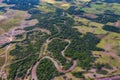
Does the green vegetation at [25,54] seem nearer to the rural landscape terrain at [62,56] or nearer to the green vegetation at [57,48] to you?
the rural landscape terrain at [62,56]

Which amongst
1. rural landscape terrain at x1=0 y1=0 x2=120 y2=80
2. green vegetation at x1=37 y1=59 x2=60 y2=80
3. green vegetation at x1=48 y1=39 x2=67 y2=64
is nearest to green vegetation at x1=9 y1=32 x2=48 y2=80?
rural landscape terrain at x1=0 y1=0 x2=120 y2=80

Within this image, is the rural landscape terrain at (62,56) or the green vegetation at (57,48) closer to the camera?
the rural landscape terrain at (62,56)

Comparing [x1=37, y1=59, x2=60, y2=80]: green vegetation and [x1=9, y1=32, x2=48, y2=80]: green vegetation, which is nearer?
[x1=37, y1=59, x2=60, y2=80]: green vegetation

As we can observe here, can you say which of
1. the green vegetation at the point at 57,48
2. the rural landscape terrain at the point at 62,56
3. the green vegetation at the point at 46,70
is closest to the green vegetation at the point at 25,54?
the rural landscape terrain at the point at 62,56

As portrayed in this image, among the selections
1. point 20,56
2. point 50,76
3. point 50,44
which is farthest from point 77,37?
point 50,76

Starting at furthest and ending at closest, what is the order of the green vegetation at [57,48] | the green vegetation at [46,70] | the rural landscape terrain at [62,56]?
1. the green vegetation at [57,48]
2. the rural landscape terrain at [62,56]
3. the green vegetation at [46,70]

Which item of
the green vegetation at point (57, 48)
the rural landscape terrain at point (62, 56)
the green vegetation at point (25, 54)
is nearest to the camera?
the rural landscape terrain at point (62, 56)

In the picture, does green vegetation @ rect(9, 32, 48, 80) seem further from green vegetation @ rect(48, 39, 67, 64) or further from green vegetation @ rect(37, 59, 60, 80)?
green vegetation @ rect(48, 39, 67, 64)

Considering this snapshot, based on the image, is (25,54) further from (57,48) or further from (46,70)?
(46,70)

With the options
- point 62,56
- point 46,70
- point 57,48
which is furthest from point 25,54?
point 46,70

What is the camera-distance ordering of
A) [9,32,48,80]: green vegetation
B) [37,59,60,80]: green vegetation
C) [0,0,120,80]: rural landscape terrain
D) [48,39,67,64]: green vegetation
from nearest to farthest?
[37,59,60,80]: green vegetation → [0,0,120,80]: rural landscape terrain → [9,32,48,80]: green vegetation → [48,39,67,64]: green vegetation

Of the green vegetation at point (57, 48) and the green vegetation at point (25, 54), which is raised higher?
the green vegetation at point (57, 48)

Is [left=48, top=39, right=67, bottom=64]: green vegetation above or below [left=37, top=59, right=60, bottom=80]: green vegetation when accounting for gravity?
above
